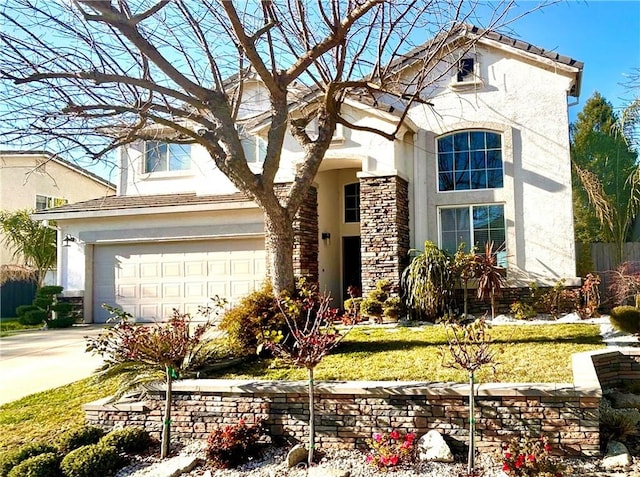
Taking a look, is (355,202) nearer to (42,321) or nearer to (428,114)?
(428,114)

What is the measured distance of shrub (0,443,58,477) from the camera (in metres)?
5.20

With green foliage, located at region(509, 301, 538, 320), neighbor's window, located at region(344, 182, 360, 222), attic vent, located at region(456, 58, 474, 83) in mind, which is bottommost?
green foliage, located at region(509, 301, 538, 320)

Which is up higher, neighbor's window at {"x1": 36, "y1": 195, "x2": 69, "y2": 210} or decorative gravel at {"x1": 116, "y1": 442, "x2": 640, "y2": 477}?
neighbor's window at {"x1": 36, "y1": 195, "x2": 69, "y2": 210}

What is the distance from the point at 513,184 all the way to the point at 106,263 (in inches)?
470

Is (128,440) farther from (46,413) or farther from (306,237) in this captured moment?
(306,237)

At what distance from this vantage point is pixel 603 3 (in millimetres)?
9445

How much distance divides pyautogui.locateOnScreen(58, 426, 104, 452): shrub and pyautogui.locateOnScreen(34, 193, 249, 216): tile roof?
8878 millimetres

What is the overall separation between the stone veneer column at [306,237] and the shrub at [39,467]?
8270 millimetres

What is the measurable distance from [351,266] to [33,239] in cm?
1301

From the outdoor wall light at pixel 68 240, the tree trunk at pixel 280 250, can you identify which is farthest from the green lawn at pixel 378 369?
the outdoor wall light at pixel 68 240

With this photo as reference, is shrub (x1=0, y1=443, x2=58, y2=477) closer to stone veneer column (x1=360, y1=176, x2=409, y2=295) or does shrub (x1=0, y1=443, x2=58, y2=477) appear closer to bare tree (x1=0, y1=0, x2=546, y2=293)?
bare tree (x1=0, y1=0, x2=546, y2=293)

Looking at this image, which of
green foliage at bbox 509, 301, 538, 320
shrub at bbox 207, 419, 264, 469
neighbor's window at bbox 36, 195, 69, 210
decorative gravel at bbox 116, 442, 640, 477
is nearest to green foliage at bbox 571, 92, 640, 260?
green foliage at bbox 509, 301, 538, 320

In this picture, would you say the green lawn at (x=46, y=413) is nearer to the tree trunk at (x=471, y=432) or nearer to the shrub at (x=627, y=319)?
the tree trunk at (x=471, y=432)

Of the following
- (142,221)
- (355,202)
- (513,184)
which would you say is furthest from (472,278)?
(142,221)
